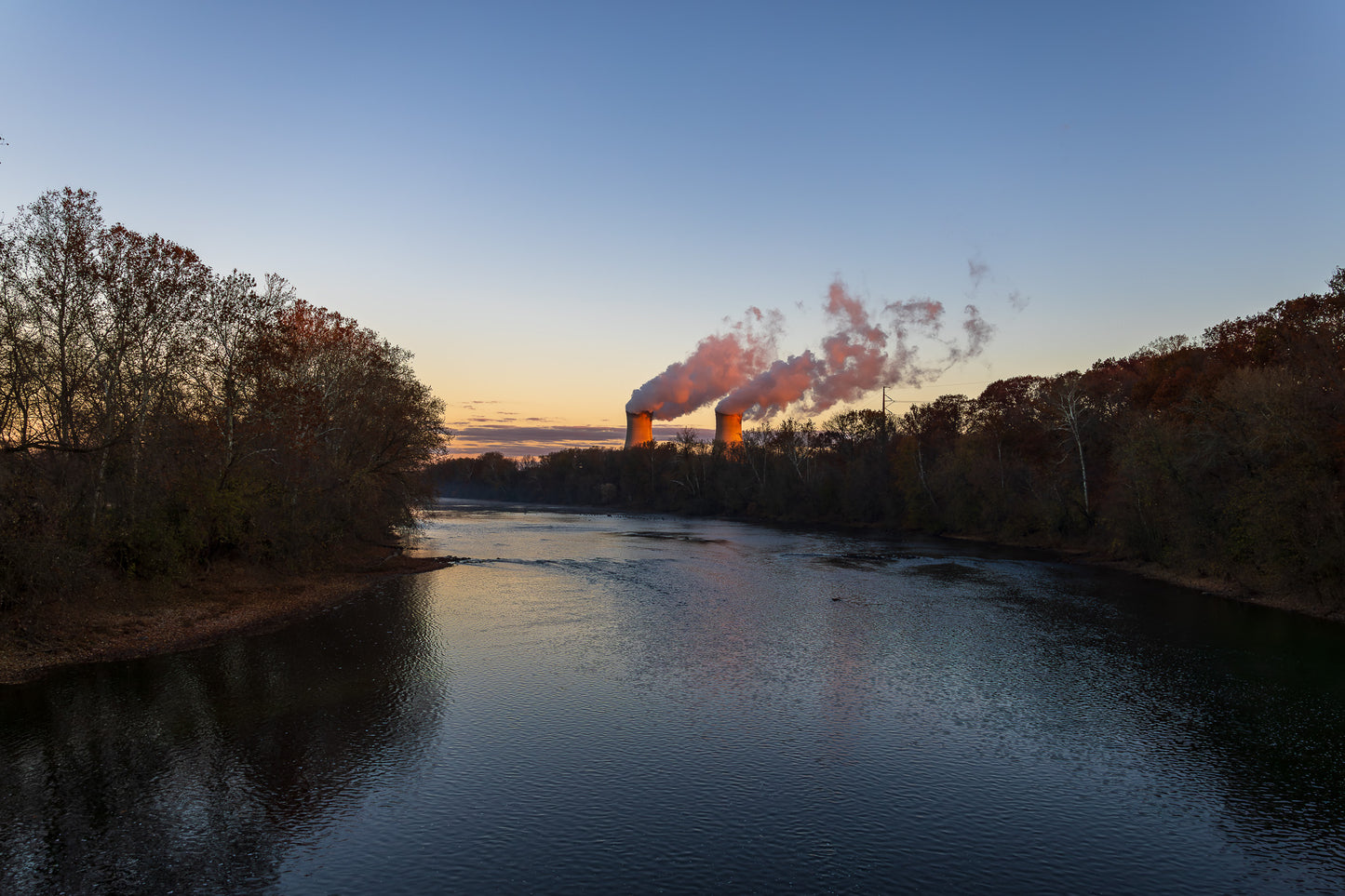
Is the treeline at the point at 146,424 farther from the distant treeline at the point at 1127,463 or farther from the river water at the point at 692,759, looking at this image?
the distant treeline at the point at 1127,463

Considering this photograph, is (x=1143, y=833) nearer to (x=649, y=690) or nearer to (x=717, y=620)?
(x=649, y=690)

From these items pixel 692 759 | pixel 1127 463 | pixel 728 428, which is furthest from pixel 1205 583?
pixel 728 428

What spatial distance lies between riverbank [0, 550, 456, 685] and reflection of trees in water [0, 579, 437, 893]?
134cm

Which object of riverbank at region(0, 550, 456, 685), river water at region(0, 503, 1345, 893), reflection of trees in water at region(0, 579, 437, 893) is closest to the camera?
reflection of trees in water at region(0, 579, 437, 893)

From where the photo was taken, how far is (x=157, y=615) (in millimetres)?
23969

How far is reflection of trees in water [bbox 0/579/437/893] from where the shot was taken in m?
9.73

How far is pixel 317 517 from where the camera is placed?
3509cm

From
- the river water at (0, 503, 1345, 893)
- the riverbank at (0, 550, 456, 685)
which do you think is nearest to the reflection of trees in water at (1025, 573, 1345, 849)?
the river water at (0, 503, 1345, 893)

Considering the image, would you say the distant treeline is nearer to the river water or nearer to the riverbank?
the river water

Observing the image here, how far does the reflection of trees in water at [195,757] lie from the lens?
9.73 metres

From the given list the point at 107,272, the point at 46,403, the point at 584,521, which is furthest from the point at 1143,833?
the point at 584,521

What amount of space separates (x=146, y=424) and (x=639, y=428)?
282 ft

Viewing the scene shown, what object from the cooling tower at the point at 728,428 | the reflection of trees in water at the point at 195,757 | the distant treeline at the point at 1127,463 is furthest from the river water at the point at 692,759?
the cooling tower at the point at 728,428

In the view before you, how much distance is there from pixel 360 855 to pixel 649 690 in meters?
8.69
